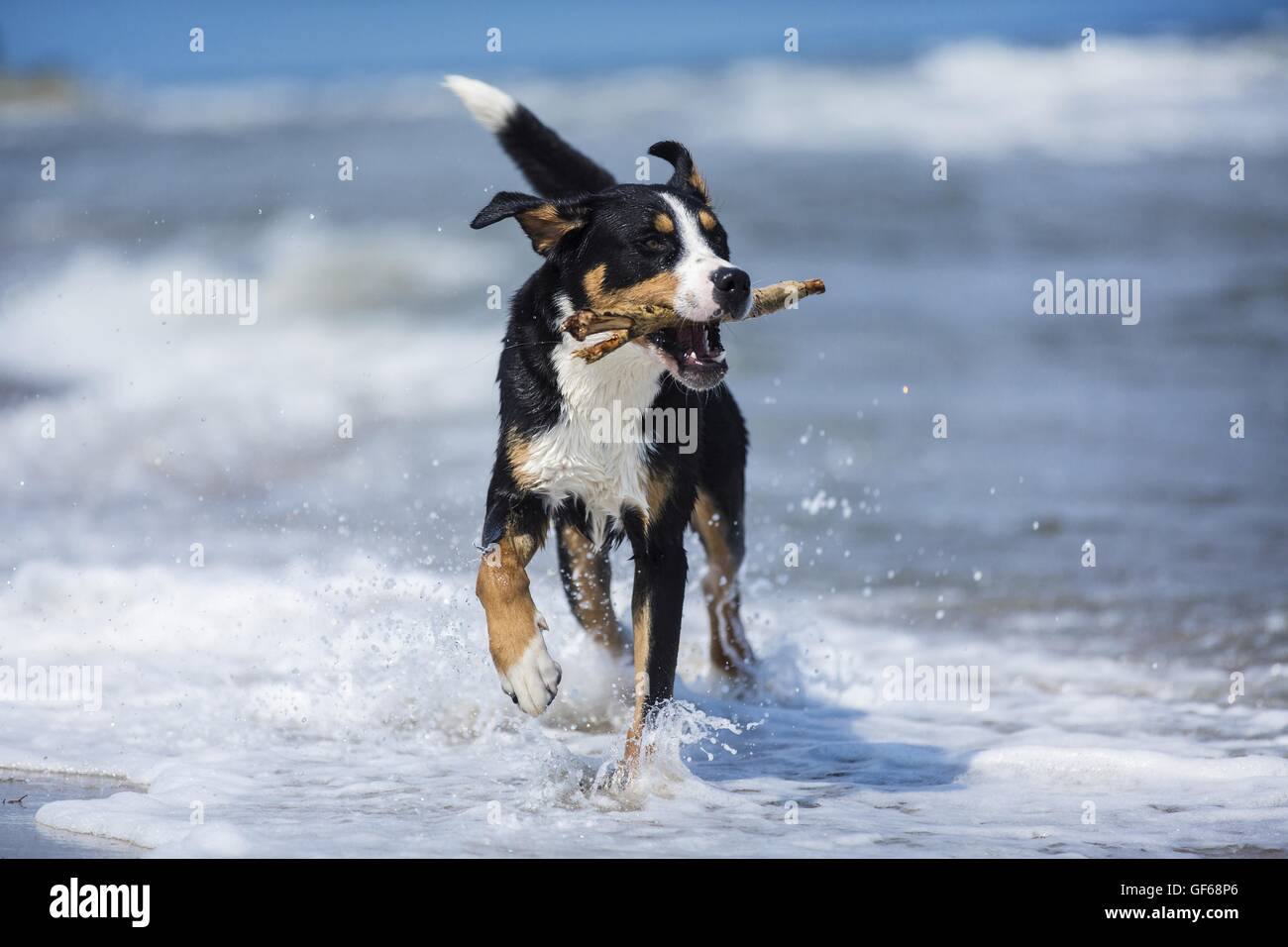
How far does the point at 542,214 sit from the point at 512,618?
1227mm

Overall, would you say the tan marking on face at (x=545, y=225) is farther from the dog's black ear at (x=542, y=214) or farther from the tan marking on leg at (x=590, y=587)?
the tan marking on leg at (x=590, y=587)

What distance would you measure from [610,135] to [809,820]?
17288mm

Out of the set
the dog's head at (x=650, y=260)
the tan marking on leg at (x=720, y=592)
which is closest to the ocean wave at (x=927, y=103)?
the tan marking on leg at (x=720, y=592)

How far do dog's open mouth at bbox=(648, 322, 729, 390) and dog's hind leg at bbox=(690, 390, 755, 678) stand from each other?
0.79 m

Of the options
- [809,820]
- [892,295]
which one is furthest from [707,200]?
[892,295]

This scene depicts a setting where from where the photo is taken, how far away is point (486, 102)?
5645mm

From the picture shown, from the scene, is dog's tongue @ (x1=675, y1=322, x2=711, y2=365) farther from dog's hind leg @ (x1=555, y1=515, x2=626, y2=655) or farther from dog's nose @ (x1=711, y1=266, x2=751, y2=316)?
dog's hind leg @ (x1=555, y1=515, x2=626, y2=655)

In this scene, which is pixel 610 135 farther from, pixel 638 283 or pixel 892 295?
pixel 638 283

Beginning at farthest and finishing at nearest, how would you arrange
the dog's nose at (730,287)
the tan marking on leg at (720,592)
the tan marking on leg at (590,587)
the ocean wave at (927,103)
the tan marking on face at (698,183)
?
the ocean wave at (927,103)
the tan marking on leg at (720,592)
the tan marking on leg at (590,587)
the tan marking on face at (698,183)
the dog's nose at (730,287)

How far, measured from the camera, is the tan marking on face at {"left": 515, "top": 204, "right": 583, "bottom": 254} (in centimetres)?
445

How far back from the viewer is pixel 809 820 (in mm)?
4438

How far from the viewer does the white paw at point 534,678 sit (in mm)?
4324

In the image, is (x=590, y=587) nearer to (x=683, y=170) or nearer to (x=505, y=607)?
(x=505, y=607)

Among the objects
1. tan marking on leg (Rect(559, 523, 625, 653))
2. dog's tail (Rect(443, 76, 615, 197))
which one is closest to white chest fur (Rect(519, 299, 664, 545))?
tan marking on leg (Rect(559, 523, 625, 653))
